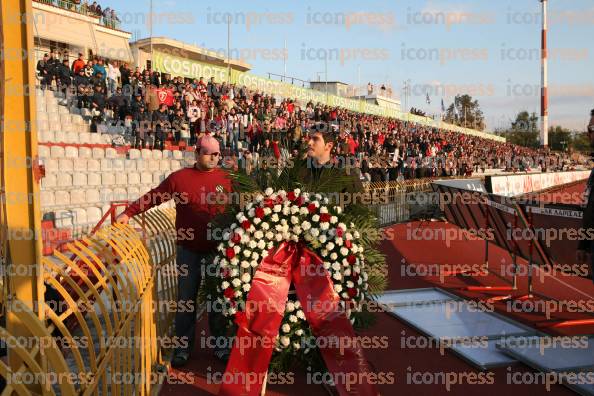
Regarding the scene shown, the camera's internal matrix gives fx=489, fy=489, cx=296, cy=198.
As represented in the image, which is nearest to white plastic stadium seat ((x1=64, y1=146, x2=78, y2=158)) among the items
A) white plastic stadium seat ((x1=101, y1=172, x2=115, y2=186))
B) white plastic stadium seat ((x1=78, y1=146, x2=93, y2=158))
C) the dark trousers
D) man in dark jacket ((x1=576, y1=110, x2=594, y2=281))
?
white plastic stadium seat ((x1=78, y1=146, x2=93, y2=158))

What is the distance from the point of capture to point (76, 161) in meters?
12.2

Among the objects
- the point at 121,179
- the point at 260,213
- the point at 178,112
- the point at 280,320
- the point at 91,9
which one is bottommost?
the point at 280,320

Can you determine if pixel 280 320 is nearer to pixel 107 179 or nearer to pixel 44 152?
pixel 44 152

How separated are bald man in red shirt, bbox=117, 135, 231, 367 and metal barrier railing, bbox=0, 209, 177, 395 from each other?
0.84ft

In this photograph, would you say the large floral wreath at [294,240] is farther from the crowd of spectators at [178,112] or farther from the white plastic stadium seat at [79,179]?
the white plastic stadium seat at [79,179]

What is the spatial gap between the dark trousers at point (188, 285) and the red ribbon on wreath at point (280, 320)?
97 centimetres

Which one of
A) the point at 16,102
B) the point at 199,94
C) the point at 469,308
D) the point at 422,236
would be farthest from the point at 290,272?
the point at 199,94

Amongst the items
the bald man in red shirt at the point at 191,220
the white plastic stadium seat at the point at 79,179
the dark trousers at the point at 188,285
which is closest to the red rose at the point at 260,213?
the bald man in red shirt at the point at 191,220

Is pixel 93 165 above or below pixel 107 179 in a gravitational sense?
above

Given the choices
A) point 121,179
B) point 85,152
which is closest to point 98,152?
point 85,152

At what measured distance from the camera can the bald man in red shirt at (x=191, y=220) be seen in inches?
193

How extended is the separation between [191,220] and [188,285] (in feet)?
2.20

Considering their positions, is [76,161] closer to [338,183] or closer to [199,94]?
[199,94]

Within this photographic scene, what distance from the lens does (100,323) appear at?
11.0ft
